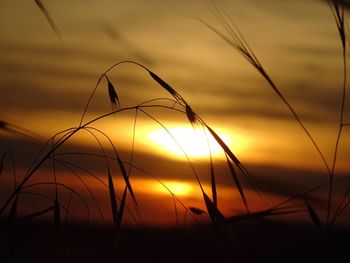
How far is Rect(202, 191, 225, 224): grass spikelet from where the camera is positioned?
1.31m

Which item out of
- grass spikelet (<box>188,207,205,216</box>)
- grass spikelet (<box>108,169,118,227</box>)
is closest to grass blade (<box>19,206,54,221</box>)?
grass spikelet (<box>108,169,118,227</box>)

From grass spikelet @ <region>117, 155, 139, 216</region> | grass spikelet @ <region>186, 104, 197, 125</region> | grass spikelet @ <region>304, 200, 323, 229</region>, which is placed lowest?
grass spikelet @ <region>304, 200, 323, 229</region>

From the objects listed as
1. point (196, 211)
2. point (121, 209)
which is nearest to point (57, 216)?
point (121, 209)

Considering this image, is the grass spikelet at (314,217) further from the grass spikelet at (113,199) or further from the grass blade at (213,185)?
the grass spikelet at (113,199)

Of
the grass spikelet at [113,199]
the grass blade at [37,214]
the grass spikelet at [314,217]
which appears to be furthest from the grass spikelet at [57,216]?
the grass spikelet at [314,217]

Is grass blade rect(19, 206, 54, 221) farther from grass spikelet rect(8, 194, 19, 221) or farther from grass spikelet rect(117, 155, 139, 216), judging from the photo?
grass spikelet rect(117, 155, 139, 216)

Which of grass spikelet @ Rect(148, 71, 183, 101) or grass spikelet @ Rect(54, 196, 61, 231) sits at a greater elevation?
grass spikelet @ Rect(148, 71, 183, 101)

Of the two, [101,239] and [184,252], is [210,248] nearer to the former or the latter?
[184,252]

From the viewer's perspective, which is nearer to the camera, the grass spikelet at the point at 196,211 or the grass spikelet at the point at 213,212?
the grass spikelet at the point at 213,212

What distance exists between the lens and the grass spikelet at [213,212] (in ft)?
4.29

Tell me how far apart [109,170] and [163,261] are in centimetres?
34

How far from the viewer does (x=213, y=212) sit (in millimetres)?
1346

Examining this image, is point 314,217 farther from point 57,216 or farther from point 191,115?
point 57,216

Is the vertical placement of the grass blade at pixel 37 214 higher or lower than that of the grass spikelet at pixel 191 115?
lower
